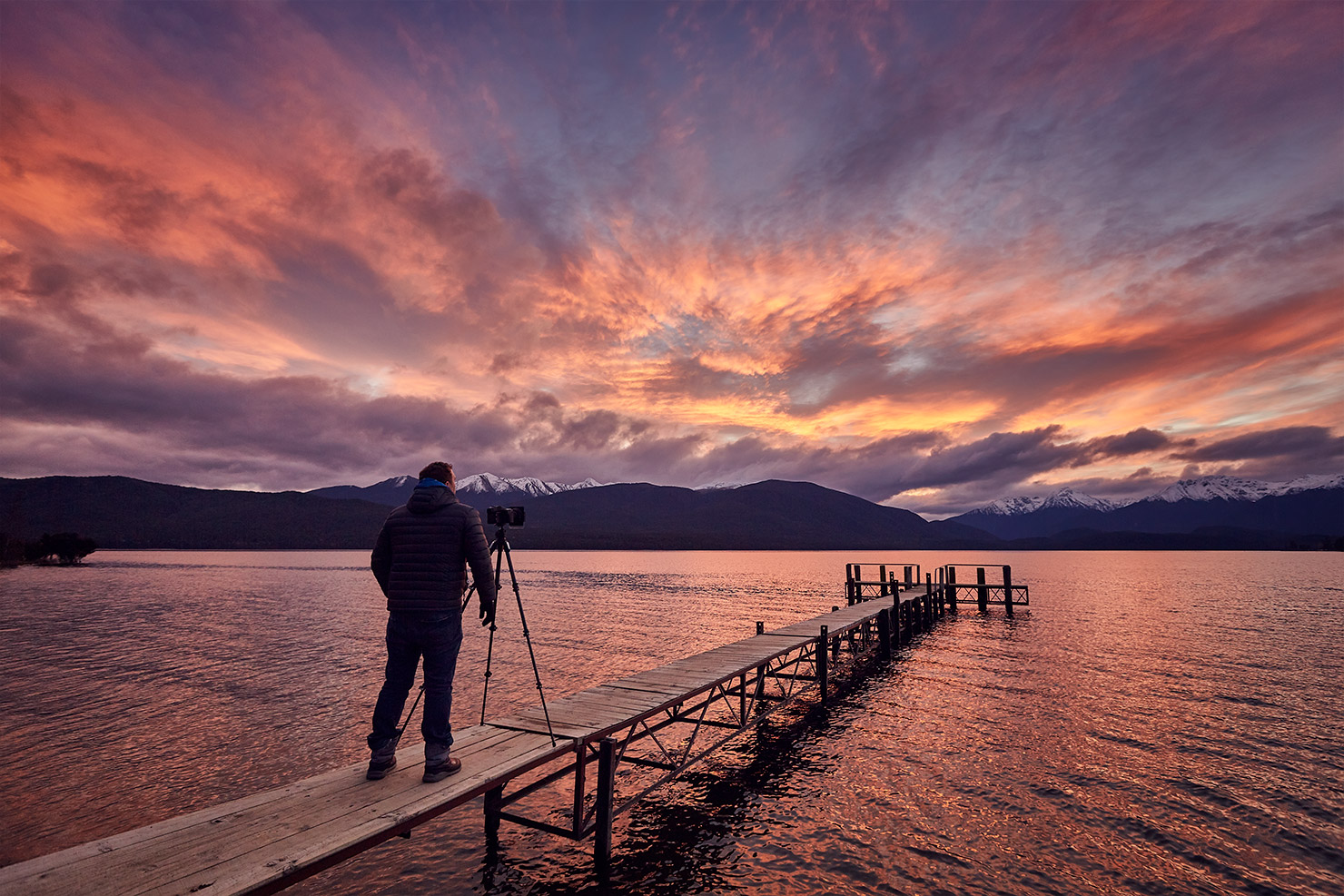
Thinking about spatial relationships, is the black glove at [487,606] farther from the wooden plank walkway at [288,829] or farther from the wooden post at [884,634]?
the wooden post at [884,634]

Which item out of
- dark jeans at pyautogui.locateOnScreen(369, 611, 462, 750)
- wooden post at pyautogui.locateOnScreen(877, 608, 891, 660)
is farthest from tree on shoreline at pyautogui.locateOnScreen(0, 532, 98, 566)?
dark jeans at pyautogui.locateOnScreen(369, 611, 462, 750)

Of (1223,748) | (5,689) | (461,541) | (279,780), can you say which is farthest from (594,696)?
(5,689)

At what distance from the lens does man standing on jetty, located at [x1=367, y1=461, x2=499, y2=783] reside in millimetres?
6785

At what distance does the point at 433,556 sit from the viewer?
6809 mm

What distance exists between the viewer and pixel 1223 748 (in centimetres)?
1505

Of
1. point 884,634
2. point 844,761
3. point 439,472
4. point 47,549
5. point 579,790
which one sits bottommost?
point 844,761

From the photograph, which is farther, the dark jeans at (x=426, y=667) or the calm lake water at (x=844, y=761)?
the calm lake water at (x=844, y=761)

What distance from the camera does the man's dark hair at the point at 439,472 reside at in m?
7.19

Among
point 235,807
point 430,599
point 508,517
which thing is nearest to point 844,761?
point 508,517

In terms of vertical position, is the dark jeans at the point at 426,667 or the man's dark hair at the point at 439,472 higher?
the man's dark hair at the point at 439,472

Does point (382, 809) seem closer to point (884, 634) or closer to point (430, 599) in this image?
point (430, 599)

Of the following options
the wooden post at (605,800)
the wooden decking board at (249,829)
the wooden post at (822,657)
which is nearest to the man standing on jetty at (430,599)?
the wooden decking board at (249,829)

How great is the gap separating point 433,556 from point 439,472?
1.05 meters

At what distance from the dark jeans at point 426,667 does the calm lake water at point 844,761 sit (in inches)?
138
